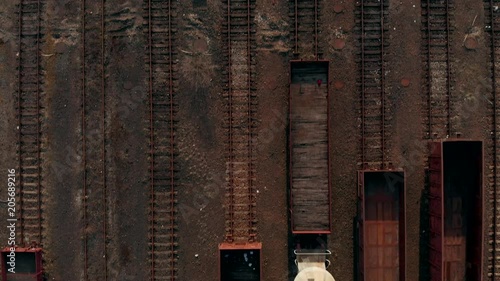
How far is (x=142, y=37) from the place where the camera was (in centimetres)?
1210

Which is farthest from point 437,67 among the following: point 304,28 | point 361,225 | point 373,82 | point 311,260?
point 311,260

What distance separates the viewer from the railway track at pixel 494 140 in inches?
468

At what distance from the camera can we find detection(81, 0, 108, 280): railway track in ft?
39.5

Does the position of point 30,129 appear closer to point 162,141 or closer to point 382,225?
point 162,141

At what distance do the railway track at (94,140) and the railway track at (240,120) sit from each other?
4228 mm

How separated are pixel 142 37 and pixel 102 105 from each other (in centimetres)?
270

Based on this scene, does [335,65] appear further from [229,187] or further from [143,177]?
[143,177]

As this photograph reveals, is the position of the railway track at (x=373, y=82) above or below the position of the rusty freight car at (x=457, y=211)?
above

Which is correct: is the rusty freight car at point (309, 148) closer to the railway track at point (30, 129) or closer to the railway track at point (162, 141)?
the railway track at point (162, 141)

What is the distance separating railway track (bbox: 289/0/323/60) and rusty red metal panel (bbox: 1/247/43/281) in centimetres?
1103

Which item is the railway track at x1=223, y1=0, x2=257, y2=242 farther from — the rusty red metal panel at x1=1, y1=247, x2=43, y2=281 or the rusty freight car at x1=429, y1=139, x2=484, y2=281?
the rusty red metal panel at x1=1, y1=247, x2=43, y2=281

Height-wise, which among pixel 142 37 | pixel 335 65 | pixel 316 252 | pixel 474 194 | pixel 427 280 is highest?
pixel 142 37

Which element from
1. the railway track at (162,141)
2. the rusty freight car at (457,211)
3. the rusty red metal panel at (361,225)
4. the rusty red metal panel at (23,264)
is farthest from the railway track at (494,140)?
the rusty red metal panel at (23,264)

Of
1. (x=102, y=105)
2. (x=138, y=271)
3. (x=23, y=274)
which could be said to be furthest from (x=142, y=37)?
(x=23, y=274)
